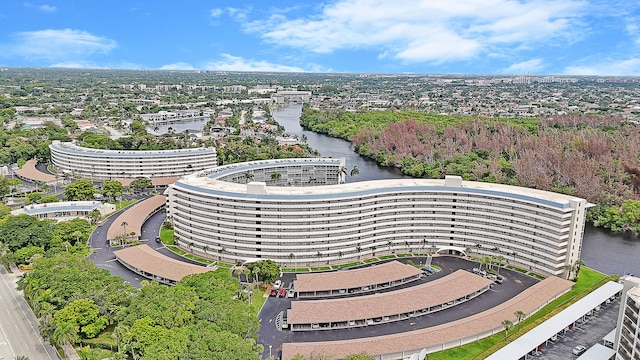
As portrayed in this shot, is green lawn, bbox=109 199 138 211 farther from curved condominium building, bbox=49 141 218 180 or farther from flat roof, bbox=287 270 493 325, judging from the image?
flat roof, bbox=287 270 493 325

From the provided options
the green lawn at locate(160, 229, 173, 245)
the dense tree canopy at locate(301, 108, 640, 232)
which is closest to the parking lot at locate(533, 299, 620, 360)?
the dense tree canopy at locate(301, 108, 640, 232)

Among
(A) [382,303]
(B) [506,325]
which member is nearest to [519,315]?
(B) [506,325]

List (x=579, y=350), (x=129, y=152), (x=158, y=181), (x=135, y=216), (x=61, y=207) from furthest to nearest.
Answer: (x=129, y=152)
(x=158, y=181)
(x=61, y=207)
(x=135, y=216)
(x=579, y=350)

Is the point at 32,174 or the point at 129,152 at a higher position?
the point at 129,152

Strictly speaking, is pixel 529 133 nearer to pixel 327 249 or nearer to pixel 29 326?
pixel 327 249

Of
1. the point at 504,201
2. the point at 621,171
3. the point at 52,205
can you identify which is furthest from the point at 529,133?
the point at 52,205

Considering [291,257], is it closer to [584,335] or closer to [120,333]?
[120,333]

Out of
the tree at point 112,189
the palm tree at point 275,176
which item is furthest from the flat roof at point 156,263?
the palm tree at point 275,176
